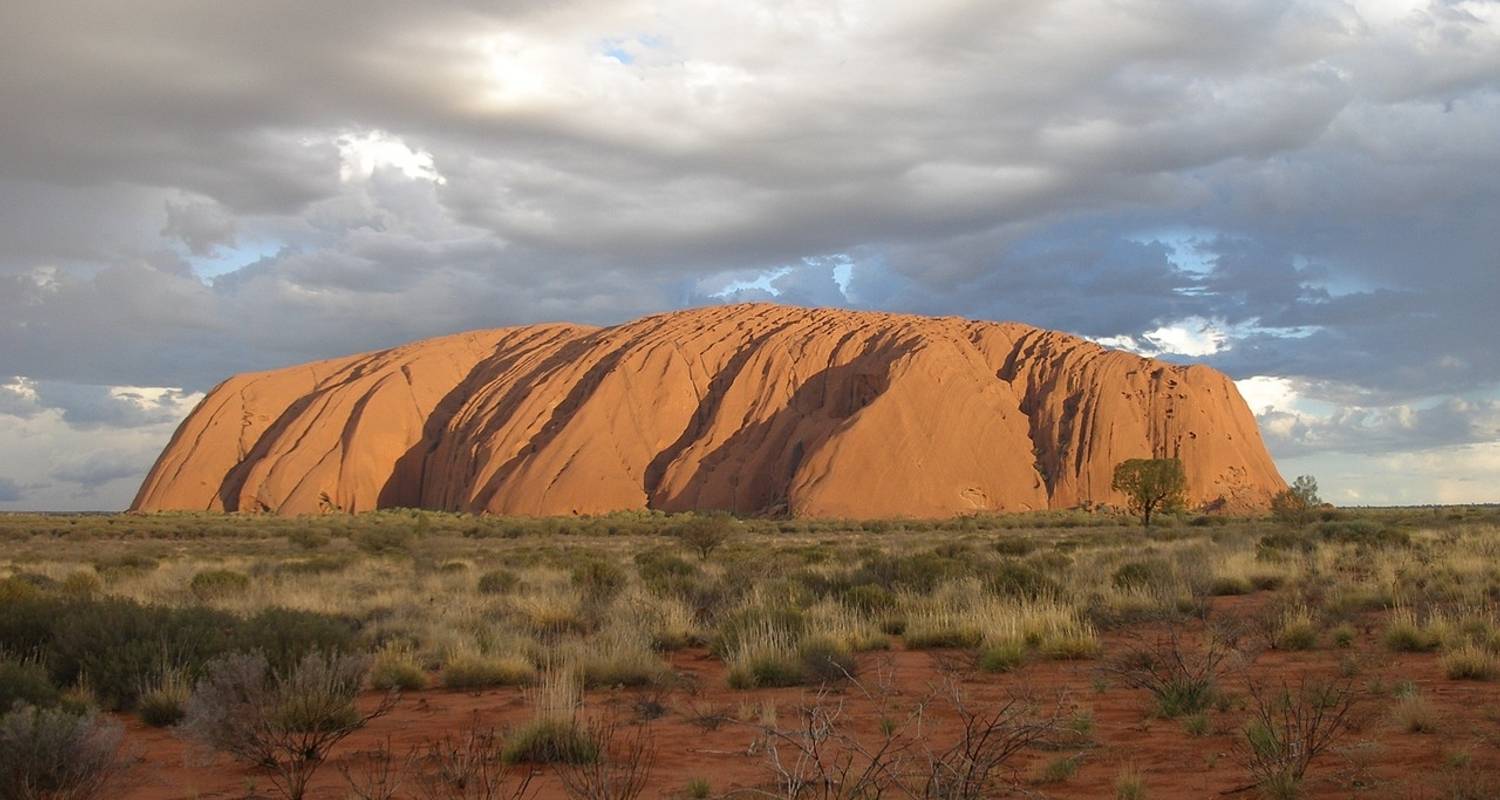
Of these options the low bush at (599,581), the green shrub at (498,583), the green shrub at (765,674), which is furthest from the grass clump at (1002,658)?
the green shrub at (498,583)

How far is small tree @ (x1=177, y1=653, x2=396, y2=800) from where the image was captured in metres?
6.71

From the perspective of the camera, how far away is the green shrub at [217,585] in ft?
54.0

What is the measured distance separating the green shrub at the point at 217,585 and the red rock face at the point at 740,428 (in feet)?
143

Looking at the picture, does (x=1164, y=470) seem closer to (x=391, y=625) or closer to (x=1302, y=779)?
(x=391, y=625)

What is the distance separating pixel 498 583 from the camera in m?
18.8

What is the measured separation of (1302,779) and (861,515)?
179 feet

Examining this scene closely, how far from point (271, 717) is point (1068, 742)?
5331mm

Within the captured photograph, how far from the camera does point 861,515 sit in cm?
6006

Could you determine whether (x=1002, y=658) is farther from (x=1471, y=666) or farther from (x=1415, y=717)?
(x=1471, y=666)

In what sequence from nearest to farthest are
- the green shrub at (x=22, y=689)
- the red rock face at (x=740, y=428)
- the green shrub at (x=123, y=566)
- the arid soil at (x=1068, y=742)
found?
the arid soil at (x=1068, y=742), the green shrub at (x=22, y=689), the green shrub at (x=123, y=566), the red rock face at (x=740, y=428)

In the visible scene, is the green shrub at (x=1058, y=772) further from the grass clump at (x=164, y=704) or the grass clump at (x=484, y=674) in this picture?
the grass clump at (x=164, y=704)

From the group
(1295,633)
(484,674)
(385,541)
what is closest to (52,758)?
(484,674)

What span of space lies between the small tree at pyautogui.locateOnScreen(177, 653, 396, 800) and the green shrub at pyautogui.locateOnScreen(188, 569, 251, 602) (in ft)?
32.1

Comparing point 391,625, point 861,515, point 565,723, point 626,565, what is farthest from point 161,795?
point 861,515
